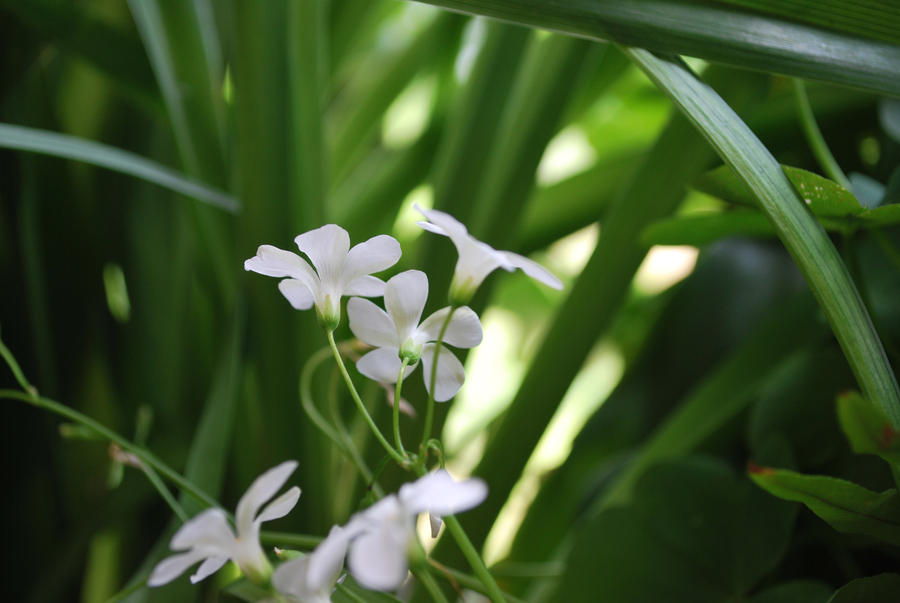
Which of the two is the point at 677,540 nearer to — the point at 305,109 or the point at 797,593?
the point at 797,593

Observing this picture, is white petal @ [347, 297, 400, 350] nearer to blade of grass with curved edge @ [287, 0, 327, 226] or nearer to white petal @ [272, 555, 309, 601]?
white petal @ [272, 555, 309, 601]

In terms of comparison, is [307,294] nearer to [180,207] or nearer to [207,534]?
[207,534]

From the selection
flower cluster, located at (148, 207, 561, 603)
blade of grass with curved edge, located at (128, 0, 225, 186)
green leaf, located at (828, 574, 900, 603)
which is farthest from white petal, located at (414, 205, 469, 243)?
blade of grass with curved edge, located at (128, 0, 225, 186)

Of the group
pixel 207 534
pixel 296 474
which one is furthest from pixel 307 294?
pixel 296 474

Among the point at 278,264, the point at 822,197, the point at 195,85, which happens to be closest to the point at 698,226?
the point at 822,197

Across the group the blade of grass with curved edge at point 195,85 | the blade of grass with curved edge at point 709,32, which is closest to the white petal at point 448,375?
the blade of grass with curved edge at point 709,32

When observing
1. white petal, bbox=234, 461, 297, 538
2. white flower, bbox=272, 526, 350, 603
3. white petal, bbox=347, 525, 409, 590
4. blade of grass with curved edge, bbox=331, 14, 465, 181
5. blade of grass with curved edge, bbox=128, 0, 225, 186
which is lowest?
white petal, bbox=347, 525, 409, 590
